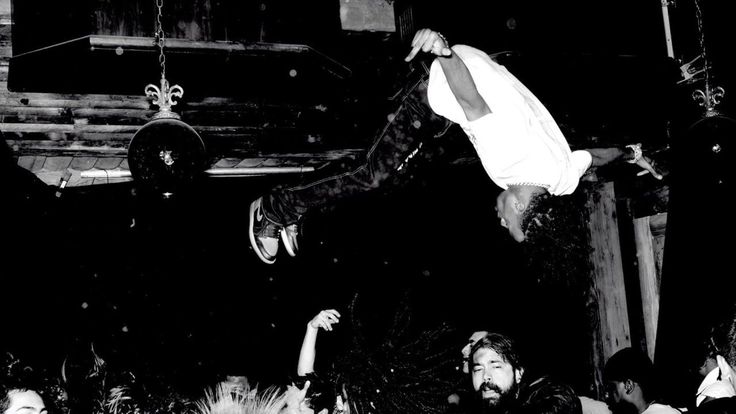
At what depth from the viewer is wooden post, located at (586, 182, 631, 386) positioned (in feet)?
20.6

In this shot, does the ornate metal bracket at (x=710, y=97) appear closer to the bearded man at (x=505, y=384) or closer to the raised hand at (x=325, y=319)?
the bearded man at (x=505, y=384)

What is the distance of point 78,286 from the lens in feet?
21.4

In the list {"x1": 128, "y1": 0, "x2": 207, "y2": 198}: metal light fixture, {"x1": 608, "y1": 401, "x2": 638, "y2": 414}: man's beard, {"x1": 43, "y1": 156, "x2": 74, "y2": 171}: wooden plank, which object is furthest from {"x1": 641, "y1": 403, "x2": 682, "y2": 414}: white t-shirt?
{"x1": 43, "y1": 156, "x2": 74, "y2": 171}: wooden plank

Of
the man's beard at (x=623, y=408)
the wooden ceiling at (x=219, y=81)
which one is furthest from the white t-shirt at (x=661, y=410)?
the wooden ceiling at (x=219, y=81)

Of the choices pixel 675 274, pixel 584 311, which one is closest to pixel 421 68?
pixel 675 274

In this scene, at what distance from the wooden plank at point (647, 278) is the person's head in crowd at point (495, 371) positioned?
220 cm

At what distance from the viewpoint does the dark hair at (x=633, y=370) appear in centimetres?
486

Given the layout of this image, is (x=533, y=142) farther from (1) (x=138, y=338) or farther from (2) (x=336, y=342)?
(1) (x=138, y=338)

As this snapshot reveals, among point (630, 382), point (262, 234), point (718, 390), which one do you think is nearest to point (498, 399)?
point (630, 382)

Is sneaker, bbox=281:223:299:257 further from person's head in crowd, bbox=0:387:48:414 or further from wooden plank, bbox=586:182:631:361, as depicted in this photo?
wooden plank, bbox=586:182:631:361

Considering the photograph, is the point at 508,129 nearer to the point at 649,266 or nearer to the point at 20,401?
the point at 20,401

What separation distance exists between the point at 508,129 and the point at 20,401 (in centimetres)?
300

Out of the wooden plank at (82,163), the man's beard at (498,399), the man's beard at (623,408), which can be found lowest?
the man's beard at (623,408)

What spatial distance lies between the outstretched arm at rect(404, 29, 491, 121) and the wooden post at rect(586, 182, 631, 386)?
11.8 feet
